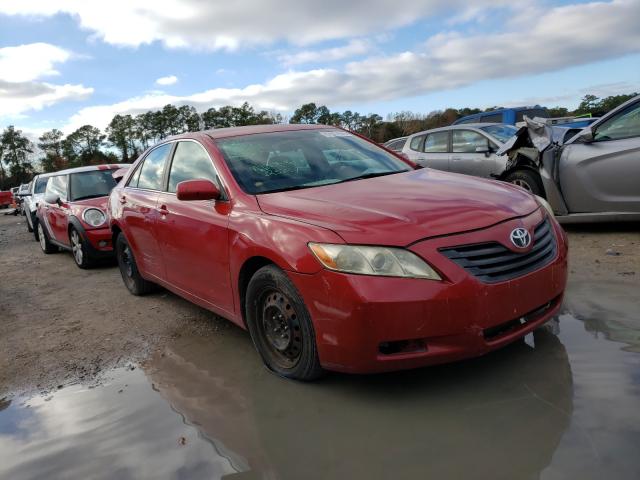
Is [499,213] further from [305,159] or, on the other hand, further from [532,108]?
[532,108]

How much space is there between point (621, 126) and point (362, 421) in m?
4.99

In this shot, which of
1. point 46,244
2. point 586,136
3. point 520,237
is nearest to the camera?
point 520,237

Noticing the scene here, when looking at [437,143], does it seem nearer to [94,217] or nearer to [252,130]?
[94,217]

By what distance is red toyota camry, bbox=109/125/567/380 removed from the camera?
251 centimetres

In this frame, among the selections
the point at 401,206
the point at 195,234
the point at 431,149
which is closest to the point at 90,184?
the point at 195,234

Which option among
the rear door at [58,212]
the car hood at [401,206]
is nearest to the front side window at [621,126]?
the car hood at [401,206]

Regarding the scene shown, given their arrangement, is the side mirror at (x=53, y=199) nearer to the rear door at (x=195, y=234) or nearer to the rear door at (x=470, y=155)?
the rear door at (x=195, y=234)

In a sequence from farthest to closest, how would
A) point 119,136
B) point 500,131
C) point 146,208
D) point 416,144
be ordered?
point 119,136 < point 416,144 < point 500,131 < point 146,208

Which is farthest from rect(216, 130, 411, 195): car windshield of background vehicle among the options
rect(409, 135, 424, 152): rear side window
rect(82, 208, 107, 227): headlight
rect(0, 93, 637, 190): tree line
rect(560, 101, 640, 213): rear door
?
rect(0, 93, 637, 190): tree line

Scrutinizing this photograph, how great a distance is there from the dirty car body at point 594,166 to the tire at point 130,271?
468 centimetres

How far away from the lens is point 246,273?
→ 3254 mm

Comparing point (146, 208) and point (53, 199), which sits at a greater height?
point (146, 208)

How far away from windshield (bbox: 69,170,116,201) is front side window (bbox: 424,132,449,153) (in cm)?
562

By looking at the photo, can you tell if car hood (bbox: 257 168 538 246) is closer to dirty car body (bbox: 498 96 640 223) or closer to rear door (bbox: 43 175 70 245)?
dirty car body (bbox: 498 96 640 223)
